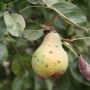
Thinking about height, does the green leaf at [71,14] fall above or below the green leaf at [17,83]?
above

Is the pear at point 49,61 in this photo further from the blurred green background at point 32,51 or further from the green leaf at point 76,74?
the blurred green background at point 32,51

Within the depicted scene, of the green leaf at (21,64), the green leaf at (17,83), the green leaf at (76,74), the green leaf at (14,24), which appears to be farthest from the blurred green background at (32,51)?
the green leaf at (14,24)

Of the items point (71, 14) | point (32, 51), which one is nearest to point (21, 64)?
point (71, 14)

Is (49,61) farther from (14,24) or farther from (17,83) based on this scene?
(17,83)

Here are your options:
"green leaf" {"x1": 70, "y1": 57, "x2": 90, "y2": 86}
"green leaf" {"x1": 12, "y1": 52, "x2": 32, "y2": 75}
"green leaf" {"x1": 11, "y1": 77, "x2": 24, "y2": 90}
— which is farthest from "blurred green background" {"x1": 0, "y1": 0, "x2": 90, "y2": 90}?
"green leaf" {"x1": 70, "y1": 57, "x2": 90, "y2": 86}

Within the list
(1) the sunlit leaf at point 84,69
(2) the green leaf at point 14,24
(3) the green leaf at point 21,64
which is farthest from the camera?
(3) the green leaf at point 21,64

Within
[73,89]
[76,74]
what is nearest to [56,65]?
[76,74]

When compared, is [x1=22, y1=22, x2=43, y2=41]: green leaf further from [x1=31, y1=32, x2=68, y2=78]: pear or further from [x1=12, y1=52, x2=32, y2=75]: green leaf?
[x1=12, y1=52, x2=32, y2=75]: green leaf
